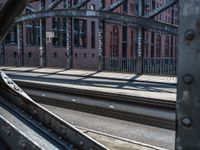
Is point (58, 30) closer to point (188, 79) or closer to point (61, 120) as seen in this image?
point (61, 120)

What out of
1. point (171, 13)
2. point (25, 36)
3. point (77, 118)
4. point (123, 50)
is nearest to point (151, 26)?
point (77, 118)

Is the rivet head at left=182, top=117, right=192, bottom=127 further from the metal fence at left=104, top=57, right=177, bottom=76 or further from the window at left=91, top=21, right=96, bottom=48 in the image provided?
the window at left=91, top=21, right=96, bottom=48

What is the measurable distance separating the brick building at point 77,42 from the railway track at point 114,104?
20418 millimetres

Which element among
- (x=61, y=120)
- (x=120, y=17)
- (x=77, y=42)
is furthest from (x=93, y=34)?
(x=61, y=120)

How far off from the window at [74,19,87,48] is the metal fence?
24.4 meters

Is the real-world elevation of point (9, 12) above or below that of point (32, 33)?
below

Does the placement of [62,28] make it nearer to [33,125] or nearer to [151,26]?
[151,26]

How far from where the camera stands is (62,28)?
4369cm

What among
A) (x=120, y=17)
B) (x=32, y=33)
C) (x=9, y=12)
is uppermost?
(x=32, y=33)

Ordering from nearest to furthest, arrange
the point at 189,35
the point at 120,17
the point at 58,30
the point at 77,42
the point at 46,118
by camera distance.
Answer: the point at 189,35 → the point at 46,118 → the point at 120,17 → the point at 58,30 → the point at 77,42

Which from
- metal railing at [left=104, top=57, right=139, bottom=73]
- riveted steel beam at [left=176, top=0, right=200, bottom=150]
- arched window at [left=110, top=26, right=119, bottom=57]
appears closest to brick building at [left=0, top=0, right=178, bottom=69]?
arched window at [left=110, top=26, right=119, bottom=57]

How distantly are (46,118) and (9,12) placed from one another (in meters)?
0.95

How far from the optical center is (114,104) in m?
4.45

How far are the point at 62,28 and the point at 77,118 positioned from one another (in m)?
36.9
